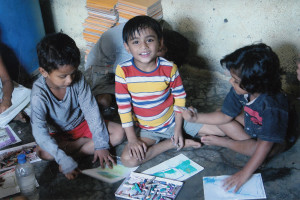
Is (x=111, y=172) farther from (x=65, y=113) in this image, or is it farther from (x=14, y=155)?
(x=14, y=155)

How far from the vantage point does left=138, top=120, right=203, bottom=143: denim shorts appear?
5.92 feet

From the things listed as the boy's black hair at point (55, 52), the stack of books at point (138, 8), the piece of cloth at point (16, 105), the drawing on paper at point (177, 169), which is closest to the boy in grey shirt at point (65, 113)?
the boy's black hair at point (55, 52)

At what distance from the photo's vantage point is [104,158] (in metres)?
1.72

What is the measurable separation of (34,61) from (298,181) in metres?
→ 2.29

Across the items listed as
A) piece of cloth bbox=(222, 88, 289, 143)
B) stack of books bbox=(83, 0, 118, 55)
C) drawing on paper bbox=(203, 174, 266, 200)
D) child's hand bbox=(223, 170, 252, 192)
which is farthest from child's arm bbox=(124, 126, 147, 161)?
stack of books bbox=(83, 0, 118, 55)

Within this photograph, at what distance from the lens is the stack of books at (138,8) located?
240 centimetres

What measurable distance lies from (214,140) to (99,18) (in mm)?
1562

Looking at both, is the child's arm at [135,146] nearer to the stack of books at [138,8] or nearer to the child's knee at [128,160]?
the child's knee at [128,160]

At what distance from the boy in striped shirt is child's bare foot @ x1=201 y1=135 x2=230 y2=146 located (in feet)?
0.17

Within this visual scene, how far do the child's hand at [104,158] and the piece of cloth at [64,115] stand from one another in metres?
0.03

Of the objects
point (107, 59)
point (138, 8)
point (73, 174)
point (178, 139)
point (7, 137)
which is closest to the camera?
point (73, 174)

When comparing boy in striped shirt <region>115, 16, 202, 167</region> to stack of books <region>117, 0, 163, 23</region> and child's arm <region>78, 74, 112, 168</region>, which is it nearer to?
child's arm <region>78, 74, 112, 168</region>

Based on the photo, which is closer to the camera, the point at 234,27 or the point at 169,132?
the point at 169,132

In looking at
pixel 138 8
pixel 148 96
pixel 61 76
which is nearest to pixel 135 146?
pixel 148 96
